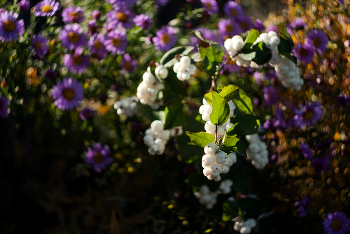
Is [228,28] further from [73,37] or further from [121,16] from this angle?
[73,37]

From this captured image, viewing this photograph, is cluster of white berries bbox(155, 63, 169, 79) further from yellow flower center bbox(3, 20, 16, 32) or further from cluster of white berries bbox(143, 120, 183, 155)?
yellow flower center bbox(3, 20, 16, 32)

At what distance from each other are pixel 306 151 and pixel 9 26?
917 millimetres

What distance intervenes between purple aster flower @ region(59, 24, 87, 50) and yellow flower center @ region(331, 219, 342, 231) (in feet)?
2.87

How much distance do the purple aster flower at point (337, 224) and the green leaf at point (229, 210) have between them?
221 mm

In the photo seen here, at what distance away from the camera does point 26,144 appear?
103 cm

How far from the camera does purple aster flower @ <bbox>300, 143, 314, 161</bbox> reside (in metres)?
0.78

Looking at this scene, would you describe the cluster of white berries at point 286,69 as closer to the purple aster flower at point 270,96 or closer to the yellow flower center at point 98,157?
the purple aster flower at point 270,96

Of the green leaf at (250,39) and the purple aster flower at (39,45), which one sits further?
the purple aster flower at (39,45)

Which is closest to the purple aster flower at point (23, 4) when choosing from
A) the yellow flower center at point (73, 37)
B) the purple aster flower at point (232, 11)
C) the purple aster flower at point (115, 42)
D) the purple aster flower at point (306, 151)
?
the yellow flower center at point (73, 37)

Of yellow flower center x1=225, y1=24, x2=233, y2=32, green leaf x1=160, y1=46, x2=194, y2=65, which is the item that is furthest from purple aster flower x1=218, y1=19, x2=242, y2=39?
green leaf x1=160, y1=46, x2=194, y2=65

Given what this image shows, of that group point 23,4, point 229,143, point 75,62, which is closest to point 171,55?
point 229,143

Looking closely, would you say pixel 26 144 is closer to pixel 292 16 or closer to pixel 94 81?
pixel 94 81

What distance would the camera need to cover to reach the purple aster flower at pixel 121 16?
3.00 ft

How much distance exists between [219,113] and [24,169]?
2.92 feet
